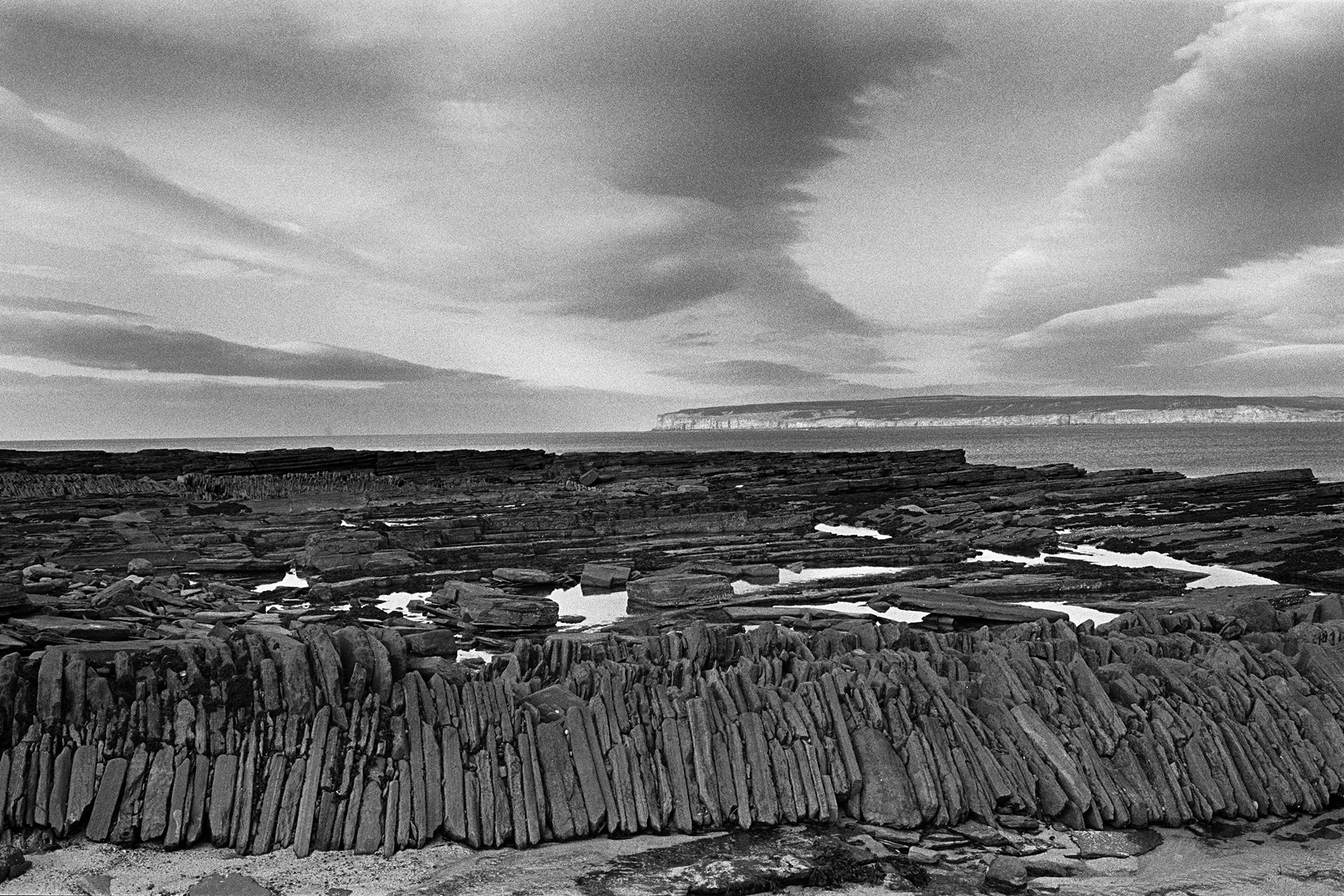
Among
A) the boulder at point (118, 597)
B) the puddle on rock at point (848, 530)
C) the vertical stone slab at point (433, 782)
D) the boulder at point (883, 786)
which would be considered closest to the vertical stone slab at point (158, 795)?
the vertical stone slab at point (433, 782)

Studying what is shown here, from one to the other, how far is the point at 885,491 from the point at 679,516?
12.5m

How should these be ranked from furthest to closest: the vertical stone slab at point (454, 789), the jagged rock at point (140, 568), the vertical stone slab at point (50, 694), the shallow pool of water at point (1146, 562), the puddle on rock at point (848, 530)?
1. the puddle on rock at point (848, 530)
2. the jagged rock at point (140, 568)
3. the shallow pool of water at point (1146, 562)
4. the vertical stone slab at point (50, 694)
5. the vertical stone slab at point (454, 789)

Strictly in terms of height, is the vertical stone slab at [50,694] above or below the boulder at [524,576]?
above

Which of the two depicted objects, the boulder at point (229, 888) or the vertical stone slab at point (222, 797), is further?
the vertical stone slab at point (222, 797)

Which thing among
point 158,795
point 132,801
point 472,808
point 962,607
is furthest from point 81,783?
point 962,607

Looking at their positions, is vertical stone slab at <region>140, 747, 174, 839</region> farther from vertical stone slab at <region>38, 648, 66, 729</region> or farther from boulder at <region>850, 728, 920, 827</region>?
boulder at <region>850, 728, 920, 827</region>

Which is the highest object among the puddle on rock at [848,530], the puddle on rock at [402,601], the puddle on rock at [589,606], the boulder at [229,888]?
the puddle on rock at [848,530]

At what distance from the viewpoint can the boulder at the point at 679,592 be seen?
13.2 m

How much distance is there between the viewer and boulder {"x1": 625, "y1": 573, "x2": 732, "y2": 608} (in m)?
13.2

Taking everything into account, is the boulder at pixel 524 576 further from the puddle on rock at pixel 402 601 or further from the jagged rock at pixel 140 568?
the jagged rock at pixel 140 568

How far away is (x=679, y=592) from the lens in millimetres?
13406

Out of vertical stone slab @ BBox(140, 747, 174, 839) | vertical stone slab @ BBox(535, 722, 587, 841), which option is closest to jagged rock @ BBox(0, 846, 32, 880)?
vertical stone slab @ BBox(140, 747, 174, 839)

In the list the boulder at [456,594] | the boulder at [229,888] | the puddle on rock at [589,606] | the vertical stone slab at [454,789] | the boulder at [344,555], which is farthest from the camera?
the boulder at [344,555]

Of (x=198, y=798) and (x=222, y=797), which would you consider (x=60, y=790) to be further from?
(x=222, y=797)
